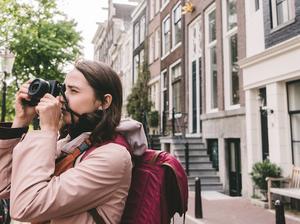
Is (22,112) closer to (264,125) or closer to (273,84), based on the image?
(273,84)

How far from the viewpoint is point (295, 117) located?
8336 mm

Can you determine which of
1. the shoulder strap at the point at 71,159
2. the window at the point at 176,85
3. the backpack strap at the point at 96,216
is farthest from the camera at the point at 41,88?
the window at the point at 176,85

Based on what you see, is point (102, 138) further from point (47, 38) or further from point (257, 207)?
point (47, 38)

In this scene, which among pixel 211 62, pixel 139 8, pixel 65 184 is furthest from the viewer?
pixel 139 8

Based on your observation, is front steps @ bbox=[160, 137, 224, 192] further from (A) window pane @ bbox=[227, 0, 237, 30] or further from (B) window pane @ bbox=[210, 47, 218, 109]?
(A) window pane @ bbox=[227, 0, 237, 30]

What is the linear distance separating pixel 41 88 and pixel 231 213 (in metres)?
7.13

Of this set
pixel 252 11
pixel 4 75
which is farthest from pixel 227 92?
pixel 4 75

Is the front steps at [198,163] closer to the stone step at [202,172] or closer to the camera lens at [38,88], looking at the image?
the stone step at [202,172]

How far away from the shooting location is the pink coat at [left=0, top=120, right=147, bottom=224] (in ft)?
A: 4.03

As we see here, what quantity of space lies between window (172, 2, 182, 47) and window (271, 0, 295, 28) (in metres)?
7.94

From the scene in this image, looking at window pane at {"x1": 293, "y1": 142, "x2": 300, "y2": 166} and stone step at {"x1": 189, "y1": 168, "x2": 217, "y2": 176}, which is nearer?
window pane at {"x1": 293, "y1": 142, "x2": 300, "y2": 166}

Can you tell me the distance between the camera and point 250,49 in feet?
Answer: 32.4

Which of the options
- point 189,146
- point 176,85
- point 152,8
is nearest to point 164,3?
point 152,8

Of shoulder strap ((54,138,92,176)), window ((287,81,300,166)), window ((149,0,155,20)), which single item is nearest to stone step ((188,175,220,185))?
window ((287,81,300,166))
